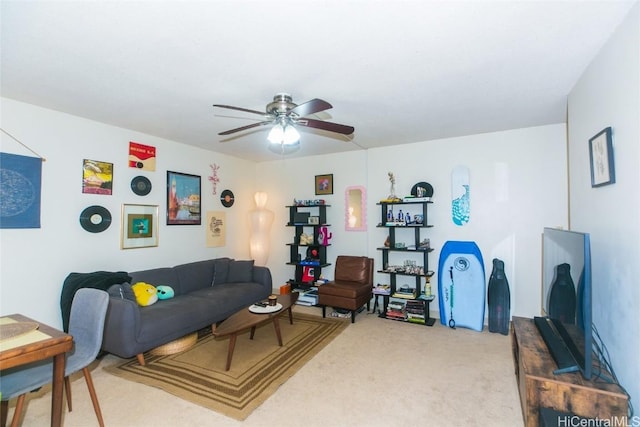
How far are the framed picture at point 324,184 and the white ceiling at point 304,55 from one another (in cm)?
177

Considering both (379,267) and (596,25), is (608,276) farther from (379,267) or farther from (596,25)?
(379,267)

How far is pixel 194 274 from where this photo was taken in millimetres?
4023

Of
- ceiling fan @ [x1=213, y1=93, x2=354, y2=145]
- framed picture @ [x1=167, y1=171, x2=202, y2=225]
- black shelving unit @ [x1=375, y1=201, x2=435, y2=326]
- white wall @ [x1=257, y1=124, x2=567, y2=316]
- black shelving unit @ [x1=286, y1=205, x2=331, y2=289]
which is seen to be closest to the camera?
ceiling fan @ [x1=213, y1=93, x2=354, y2=145]

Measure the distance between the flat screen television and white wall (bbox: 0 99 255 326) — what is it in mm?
4181

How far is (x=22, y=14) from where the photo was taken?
1.61m

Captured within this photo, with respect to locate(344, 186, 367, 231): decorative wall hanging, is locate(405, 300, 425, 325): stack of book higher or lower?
lower

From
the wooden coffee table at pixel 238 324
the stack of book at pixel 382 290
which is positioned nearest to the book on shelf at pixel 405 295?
the stack of book at pixel 382 290

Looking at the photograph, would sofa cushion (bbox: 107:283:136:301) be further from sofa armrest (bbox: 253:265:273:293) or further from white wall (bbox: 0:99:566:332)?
sofa armrest (bbox: 253:265:273:293)


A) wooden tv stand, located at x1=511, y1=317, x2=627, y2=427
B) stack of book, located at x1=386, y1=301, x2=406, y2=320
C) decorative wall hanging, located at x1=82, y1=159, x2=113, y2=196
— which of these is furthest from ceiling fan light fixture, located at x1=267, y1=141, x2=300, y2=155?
wooden tv stand, located at x1=511, y1=317, x2=627, y2=427

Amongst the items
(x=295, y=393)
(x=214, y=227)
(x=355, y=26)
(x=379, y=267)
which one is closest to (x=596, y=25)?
(x=355, y=26)

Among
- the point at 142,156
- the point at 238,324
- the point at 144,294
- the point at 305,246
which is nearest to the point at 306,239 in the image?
the point at 305,246

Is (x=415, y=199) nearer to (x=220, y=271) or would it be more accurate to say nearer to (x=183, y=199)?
(x=220, y=271)

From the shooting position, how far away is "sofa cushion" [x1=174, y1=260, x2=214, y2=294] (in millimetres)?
3880

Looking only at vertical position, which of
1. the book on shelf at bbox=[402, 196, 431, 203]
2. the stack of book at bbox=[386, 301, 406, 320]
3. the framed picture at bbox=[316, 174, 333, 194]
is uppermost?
the framed picture at bbox=[316, 174, 333, 194]
